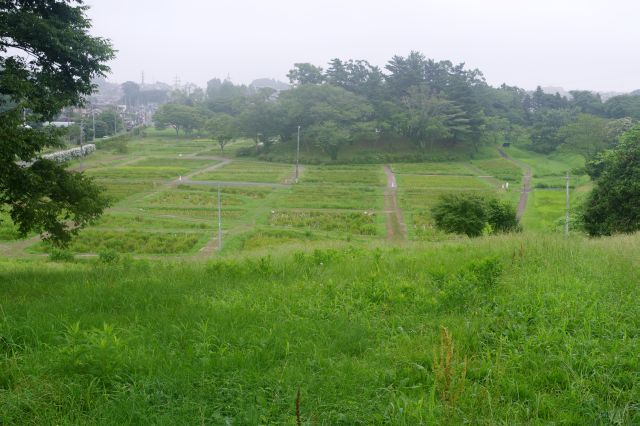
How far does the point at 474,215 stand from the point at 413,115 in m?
42.0

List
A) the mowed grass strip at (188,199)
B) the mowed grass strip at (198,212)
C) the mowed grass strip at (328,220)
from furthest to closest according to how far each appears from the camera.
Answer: the mowed grass strip at (188,199) < the mowed grass strip at (198,212) < the mowed grass strip at (328,220)

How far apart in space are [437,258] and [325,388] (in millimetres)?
4401

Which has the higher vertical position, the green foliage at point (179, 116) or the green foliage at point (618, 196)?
the green foliage at point (179, 116)

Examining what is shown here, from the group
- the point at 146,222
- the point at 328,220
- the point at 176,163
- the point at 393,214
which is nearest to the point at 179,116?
the point at 176,163

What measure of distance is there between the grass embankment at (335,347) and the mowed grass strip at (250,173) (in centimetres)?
3756

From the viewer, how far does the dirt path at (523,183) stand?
3323 centimetres

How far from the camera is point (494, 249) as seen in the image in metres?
7.91

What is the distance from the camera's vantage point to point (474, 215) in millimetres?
21359

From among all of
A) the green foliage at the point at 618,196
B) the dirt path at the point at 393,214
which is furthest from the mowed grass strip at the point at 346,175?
the green foliage at the point at 618,196

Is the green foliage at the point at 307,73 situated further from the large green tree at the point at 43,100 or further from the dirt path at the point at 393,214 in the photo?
the large green tree at the point at 43,100

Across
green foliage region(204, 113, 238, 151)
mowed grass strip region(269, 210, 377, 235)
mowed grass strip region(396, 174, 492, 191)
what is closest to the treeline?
green foliage region(204, 113, 238, 151)

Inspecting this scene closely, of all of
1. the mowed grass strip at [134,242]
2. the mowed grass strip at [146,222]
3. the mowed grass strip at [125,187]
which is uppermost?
the mowed grass strip at [125,187]

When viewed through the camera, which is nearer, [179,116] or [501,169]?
[501,169]

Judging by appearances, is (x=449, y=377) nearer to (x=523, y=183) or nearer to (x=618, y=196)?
(x=618, y=196)
